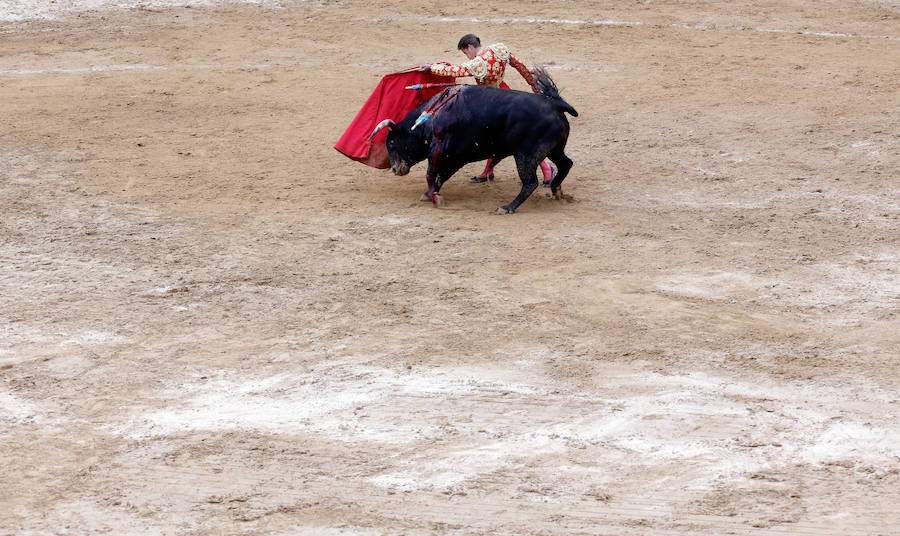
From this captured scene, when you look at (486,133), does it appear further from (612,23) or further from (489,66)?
(612,23)

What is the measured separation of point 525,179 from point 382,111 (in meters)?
1.65

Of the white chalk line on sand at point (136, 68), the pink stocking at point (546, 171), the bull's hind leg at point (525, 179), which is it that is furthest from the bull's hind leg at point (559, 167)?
the white chalk line on sand at point (136, 68)

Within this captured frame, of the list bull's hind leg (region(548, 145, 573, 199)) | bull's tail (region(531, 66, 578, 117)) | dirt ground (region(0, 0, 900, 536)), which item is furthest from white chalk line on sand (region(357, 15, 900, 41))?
bull's hind leg (region(548, 145, 573, 199))

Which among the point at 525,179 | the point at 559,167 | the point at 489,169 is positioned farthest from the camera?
the point at 489,169

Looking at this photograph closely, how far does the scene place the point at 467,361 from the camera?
6285 millimetres

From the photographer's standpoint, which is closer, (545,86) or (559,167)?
(545,86)

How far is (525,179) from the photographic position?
8984mm

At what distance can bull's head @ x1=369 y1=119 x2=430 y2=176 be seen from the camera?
372 inches

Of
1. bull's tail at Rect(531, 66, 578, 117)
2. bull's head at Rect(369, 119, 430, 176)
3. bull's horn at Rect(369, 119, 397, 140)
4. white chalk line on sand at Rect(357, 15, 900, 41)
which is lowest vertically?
bull's head at Rect(369, 119, 430, 176)

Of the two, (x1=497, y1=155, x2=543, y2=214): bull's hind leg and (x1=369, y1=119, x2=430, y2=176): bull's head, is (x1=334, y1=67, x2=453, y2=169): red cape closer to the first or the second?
(x1=369, y1=119, x2=430, y2=176): bull's head

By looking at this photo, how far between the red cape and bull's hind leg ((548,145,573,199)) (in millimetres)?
1356

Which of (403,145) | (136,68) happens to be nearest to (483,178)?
(403,145)

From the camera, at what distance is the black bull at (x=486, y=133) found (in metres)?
8.84

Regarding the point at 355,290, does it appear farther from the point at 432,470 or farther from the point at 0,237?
the point at 0,237
